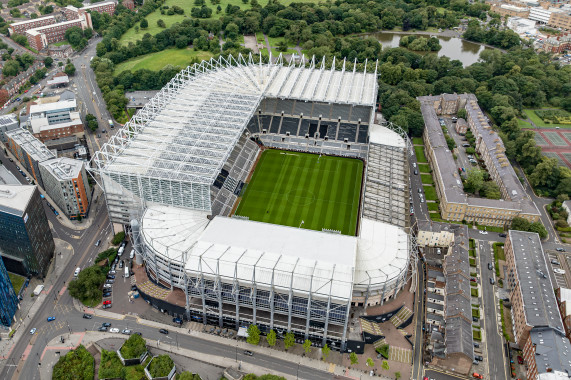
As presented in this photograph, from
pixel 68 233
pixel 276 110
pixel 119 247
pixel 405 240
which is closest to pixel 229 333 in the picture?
pixel 119 247

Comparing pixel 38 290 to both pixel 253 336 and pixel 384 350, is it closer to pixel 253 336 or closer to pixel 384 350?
pixel 253 336

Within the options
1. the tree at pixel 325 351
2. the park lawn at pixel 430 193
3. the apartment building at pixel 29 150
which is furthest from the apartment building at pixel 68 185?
the park lawn at pixel 430 193

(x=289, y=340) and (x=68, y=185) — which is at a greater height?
(x=68, y=185)

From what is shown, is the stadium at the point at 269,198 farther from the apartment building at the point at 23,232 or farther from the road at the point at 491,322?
the road at the point at 491,322

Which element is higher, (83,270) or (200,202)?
(200,202)

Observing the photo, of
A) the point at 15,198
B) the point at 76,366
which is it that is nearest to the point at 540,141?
the point at 76,366

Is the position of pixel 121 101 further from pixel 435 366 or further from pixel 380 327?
pixel 435 366

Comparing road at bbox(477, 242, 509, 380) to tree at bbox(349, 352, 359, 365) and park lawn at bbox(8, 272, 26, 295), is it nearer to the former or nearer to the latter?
tree at bbox(349, 352, 359, 365)

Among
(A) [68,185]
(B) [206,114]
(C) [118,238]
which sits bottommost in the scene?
(C) [118,238]
